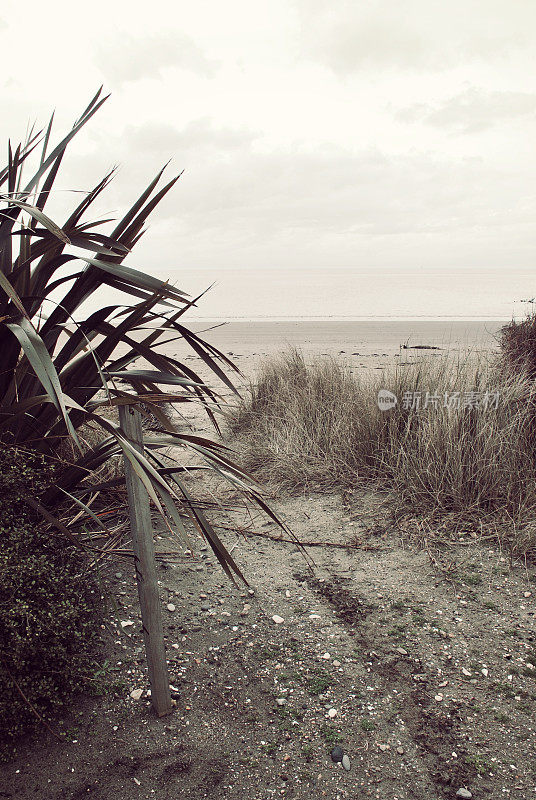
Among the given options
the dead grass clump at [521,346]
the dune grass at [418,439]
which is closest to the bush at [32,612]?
the dune grass at [418,439]

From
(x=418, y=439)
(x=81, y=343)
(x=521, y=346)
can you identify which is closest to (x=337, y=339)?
(x=521, y=346)

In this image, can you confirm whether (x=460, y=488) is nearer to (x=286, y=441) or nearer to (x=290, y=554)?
(x=290, y=554)

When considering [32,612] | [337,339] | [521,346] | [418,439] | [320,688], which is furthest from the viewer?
[337,339]

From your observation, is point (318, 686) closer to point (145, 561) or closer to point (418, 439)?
point (145, 561)

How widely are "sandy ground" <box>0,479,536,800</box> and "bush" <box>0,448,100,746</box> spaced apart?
5.4 inches

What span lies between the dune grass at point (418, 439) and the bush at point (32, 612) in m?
2.08

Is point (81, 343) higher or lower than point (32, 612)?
higher

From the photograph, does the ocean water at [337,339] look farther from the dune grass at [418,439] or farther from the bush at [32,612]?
the bush at [32,612]

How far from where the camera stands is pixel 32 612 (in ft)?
6.66

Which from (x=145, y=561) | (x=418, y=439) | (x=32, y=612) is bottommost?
(x=32, y=612)

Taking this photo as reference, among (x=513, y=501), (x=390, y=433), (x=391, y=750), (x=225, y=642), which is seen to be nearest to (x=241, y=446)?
(x=390, y=433)

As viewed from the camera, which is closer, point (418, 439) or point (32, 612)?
point (32, 612)

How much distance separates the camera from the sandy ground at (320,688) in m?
1.98

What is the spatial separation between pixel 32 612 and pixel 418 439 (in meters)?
2.50
